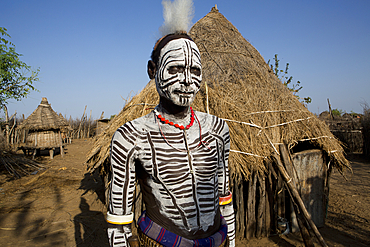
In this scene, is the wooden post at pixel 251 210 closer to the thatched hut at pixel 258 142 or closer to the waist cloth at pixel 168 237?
the thatched hut at pixel 258 142

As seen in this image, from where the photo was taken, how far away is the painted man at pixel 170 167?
1.41 m

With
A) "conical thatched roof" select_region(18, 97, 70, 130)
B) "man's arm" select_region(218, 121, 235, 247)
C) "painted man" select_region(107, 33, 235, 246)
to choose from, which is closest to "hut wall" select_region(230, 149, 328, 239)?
"man's arm" select_region(218, 121, 235, 247)

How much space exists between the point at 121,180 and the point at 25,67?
25.0 feet

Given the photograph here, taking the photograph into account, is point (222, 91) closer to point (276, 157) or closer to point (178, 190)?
point (276, 157)

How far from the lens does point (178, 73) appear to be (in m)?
1.46

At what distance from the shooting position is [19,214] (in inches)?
219

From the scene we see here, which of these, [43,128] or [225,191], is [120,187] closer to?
[225,191]

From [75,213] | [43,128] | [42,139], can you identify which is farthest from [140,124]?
[42,139]

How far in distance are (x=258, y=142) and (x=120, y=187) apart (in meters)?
3.33

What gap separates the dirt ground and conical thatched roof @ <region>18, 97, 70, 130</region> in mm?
2886

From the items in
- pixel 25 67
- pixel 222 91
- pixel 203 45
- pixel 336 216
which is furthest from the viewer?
pixel 25 67

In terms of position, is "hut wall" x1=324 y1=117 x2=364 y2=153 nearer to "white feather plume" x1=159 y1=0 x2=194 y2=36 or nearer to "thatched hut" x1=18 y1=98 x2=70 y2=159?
"white feather plume" x1=159 y1=0 x2=194 y2=36

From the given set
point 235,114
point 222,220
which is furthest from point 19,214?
point 222,220

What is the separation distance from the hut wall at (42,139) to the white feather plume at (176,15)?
12.0 metres
